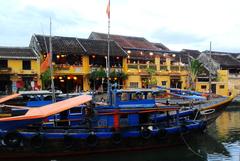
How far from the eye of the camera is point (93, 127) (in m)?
16.4

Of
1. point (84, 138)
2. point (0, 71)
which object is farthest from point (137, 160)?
point (0, 71)

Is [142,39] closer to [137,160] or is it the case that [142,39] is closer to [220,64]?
[220,64]

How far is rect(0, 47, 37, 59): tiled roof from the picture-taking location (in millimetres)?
30733

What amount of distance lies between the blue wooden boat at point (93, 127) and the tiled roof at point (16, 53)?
13.9m

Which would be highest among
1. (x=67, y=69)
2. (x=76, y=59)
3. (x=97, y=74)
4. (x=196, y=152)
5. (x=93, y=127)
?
(x=76, y=59)

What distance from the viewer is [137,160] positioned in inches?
623

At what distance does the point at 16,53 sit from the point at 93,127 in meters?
17.7

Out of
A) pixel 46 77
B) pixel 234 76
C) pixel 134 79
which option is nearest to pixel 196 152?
pixel 46 77

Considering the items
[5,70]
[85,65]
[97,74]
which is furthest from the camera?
[85,65]

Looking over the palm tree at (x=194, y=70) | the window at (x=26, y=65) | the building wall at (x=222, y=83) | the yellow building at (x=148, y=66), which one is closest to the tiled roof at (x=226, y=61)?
the building wall at (x=222, y=83)

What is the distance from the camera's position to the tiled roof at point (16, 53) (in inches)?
1210

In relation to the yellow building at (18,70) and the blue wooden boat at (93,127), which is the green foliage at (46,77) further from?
the blue wooden boat at (93,127)

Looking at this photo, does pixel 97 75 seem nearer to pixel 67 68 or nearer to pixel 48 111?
pixel 67 68

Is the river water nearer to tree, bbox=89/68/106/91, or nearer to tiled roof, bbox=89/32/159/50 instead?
tree, bbox=89/68/106/91
